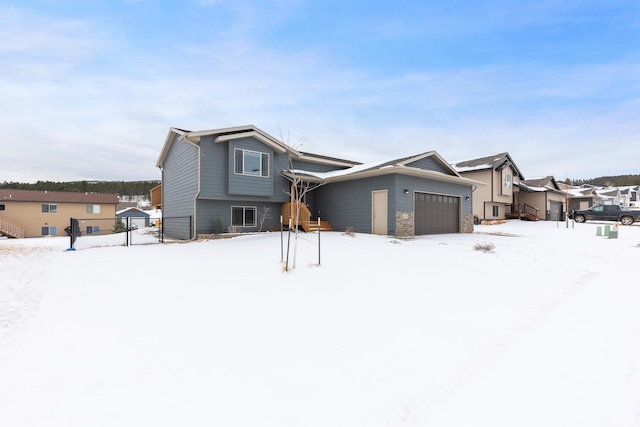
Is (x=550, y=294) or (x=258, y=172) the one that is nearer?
(x=550, y=294)

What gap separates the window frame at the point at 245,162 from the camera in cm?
1511

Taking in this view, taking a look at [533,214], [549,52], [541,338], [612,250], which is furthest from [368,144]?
[541,338]

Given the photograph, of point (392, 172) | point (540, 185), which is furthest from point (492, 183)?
point (392, 172)

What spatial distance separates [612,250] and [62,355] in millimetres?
16097

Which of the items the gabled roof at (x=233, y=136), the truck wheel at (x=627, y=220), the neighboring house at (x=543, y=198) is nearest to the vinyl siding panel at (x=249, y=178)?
the gabled roof at (x=233, y=136)

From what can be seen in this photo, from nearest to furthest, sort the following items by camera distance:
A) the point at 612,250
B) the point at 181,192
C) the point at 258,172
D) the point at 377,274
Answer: the point at 377,274, the point at 612,250, the point at 258,172, the point at 181,192

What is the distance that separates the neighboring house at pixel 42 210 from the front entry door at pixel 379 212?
35.3 meters

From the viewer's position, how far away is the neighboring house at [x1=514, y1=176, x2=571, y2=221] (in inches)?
1181

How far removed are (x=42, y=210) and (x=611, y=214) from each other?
57.0m

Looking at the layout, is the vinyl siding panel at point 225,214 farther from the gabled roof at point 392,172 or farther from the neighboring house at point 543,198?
the neighboring house at point 543,198

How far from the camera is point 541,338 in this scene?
11.6 feet

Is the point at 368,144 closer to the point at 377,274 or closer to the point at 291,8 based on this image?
the point at 291,8

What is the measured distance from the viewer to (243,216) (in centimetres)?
1659

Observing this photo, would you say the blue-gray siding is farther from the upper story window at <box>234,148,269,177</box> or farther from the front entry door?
the upper story window at <box>234,148,269,177</box>
